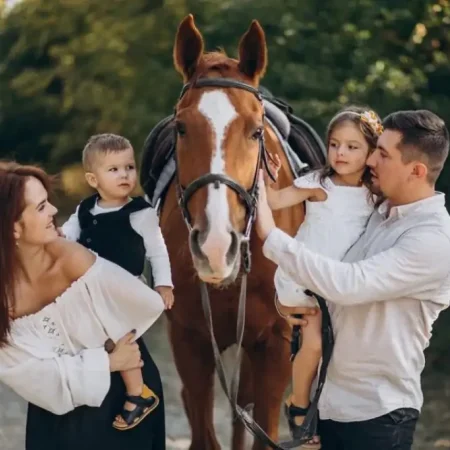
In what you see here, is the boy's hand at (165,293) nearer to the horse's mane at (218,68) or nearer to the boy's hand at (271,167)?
the boy's hand at (271,167)

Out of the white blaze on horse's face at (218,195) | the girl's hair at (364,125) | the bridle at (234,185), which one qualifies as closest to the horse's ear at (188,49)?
the bridle at (234,185)

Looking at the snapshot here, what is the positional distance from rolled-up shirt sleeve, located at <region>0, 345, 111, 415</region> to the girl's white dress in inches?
24.6

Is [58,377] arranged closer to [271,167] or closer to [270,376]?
[271,167]

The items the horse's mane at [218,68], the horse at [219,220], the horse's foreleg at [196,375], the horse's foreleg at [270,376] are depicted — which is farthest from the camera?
the horse's foreleg at [196,375]

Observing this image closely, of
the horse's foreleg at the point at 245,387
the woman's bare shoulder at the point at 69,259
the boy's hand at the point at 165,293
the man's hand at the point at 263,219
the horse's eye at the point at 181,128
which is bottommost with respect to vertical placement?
the horse's foreleg at the point at 245,387

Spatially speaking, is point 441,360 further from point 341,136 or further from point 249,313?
point 341,136

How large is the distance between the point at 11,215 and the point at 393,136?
3.76 ft

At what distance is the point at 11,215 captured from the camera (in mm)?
2520

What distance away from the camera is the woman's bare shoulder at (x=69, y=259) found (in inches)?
104

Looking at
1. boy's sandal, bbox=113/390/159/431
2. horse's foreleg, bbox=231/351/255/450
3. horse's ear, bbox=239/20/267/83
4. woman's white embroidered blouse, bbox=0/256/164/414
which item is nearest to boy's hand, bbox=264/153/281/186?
horse's ear, bbox=239/20/267/83

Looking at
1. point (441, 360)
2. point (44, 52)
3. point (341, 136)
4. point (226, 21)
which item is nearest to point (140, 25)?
point (226, 21)

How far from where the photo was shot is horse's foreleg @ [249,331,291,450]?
345cm

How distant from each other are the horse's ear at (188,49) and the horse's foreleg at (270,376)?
1126 mm

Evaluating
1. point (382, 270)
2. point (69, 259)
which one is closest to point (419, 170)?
point (382, 270)
